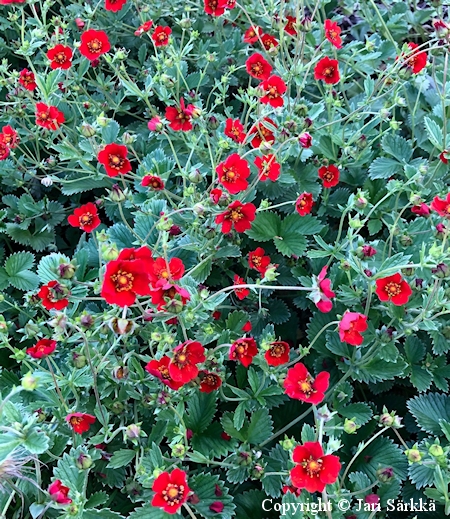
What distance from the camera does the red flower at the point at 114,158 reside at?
1354 millimetres

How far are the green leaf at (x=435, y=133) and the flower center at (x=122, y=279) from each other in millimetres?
1036

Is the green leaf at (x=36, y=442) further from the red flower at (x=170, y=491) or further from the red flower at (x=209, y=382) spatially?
the red flower at (x=209, y=382)

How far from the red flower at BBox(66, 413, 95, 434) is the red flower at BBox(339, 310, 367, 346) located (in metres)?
0.53

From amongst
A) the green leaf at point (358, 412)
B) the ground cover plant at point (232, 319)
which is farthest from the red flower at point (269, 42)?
the green leaf at point (358, 412)

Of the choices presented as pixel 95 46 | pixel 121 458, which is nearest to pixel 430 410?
pixel 121 458


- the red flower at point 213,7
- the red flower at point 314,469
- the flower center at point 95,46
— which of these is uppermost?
the red flower at point 213,7

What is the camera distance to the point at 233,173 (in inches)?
49.8

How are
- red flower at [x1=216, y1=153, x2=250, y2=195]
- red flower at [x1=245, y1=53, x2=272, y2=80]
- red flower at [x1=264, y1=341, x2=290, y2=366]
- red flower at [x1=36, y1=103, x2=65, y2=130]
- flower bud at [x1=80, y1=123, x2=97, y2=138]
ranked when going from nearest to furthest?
red flower at [x1=264, y1=341, x2=290, y2=366] → red flower at [x1=216, y1=153, x2=250, y2=195] → flower bud at [x1=80, y1=123, x2=97, y2=138] → red flower at [x1=36, y1=103, x2=65, y2=130] → red flower at [x1=245, y1=53, x2=272, y2=80]

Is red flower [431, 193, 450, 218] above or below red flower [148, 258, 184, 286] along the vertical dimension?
above

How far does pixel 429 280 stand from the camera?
133 cm

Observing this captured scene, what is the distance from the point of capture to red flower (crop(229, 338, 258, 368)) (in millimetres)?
1087

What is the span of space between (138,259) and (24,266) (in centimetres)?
83

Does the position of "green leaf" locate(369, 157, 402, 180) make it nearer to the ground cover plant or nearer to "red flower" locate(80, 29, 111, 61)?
the ground cover plant

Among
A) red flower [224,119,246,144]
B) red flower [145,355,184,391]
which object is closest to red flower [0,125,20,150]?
red flower [224,119,246,144]
